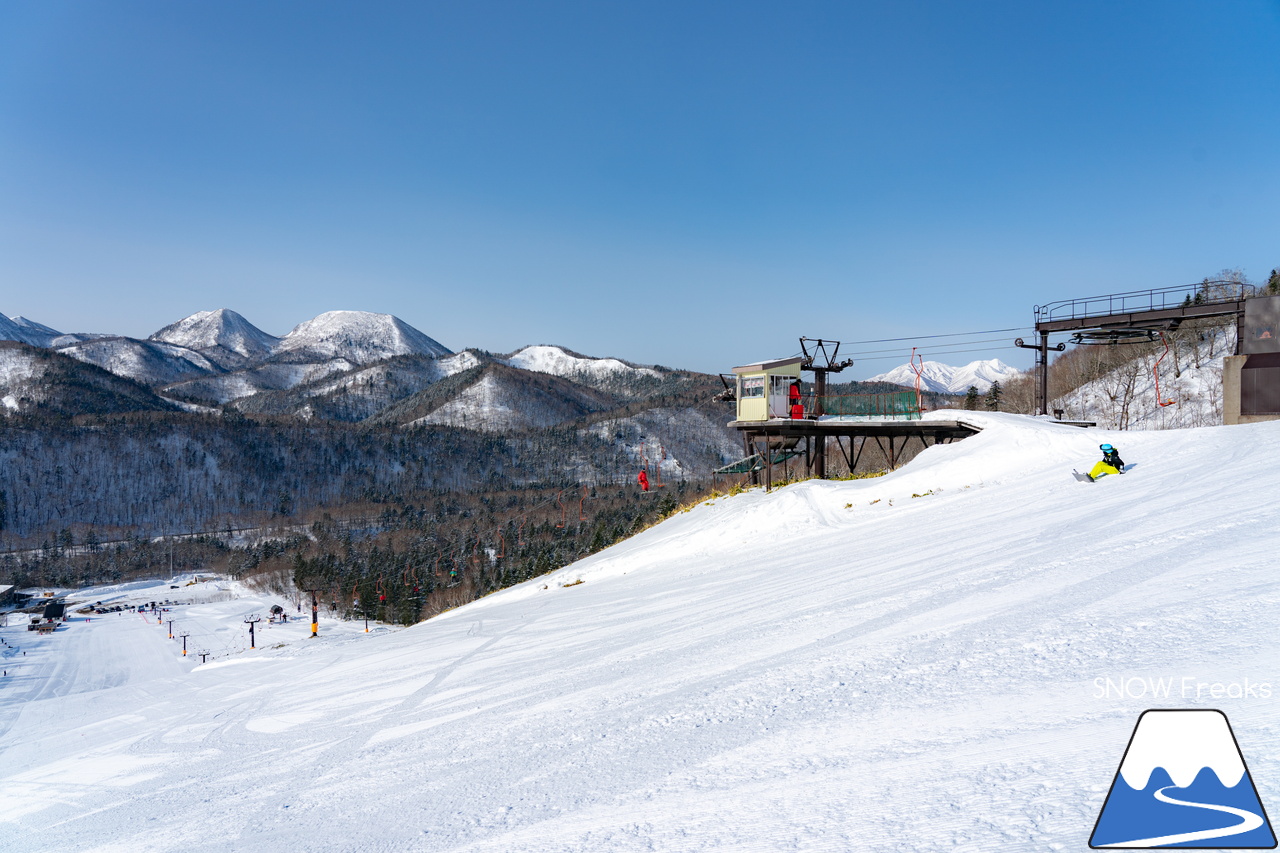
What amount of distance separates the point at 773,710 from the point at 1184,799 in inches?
110

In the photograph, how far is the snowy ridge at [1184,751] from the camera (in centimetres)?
297

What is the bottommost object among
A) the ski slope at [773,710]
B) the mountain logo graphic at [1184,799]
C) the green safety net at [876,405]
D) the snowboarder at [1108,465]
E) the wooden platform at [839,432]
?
the ski slope at [773,710]

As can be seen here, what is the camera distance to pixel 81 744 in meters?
9.89

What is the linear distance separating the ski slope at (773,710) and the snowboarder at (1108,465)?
339mm

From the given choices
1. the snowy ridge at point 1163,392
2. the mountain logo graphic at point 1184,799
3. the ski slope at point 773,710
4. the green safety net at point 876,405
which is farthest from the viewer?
the snowy ridge at point 1163,392

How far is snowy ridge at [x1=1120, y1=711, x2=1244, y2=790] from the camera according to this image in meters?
2.97

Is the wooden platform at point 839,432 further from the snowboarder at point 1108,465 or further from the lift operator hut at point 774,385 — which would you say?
the snowboarder at point 1108,465

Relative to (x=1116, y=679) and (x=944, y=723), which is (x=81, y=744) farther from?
(x=1116, y=679)

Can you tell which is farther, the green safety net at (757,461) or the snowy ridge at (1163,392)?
the snowy ridge at (1163,392)

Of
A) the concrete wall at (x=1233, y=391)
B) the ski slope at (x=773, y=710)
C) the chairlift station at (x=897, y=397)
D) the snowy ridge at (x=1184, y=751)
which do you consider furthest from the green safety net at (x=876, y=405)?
the snowy ridge at (x=1184, y=751)

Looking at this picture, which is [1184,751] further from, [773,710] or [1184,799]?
[773,710]

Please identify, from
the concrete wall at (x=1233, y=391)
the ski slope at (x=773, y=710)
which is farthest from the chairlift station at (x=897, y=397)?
the ski slope at (x=773, y=710)

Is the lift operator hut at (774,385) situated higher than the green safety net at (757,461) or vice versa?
the lift operator hut at (774,385)

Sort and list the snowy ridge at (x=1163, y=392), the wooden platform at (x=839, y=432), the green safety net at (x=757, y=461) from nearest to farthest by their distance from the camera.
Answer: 1. the wooden platform at (x=839, y=432)
2. the green safety net at (x=757, y=461)
3. the snowy ridge at (x=1163, y=392)
